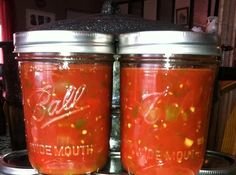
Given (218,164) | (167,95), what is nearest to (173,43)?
(167,95)

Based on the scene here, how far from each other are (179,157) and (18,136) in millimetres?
403

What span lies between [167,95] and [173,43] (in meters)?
0.06

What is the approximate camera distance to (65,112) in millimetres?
365

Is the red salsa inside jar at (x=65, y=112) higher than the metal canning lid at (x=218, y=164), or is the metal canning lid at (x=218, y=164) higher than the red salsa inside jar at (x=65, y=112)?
the red salsa inside jar at (x=65, y=112)

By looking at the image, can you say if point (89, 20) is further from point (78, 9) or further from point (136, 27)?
point (78, 9)

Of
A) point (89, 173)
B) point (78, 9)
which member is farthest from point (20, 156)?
point (78, 9)

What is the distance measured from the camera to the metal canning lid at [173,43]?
34cm

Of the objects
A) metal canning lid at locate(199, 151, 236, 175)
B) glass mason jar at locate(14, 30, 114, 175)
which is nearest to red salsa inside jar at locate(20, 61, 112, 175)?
glass mason jar at locate(14, 30, 114, 175)

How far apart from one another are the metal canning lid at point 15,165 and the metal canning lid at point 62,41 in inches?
6.0

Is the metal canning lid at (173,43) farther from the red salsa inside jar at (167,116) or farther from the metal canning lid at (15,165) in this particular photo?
the metal canning lid at (15,165)

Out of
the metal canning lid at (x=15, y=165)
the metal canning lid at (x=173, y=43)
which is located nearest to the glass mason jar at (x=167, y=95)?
the metal canning lid at (x=173, y=43)

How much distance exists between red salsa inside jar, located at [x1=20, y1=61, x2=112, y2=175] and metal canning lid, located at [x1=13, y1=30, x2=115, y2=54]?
0.02m

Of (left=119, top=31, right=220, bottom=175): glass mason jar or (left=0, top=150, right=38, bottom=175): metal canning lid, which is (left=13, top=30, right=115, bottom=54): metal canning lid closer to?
(left=119, top=31, right=220, bottom=175): glass mason jar

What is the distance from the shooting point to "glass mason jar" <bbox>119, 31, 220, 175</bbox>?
0.34 meters
